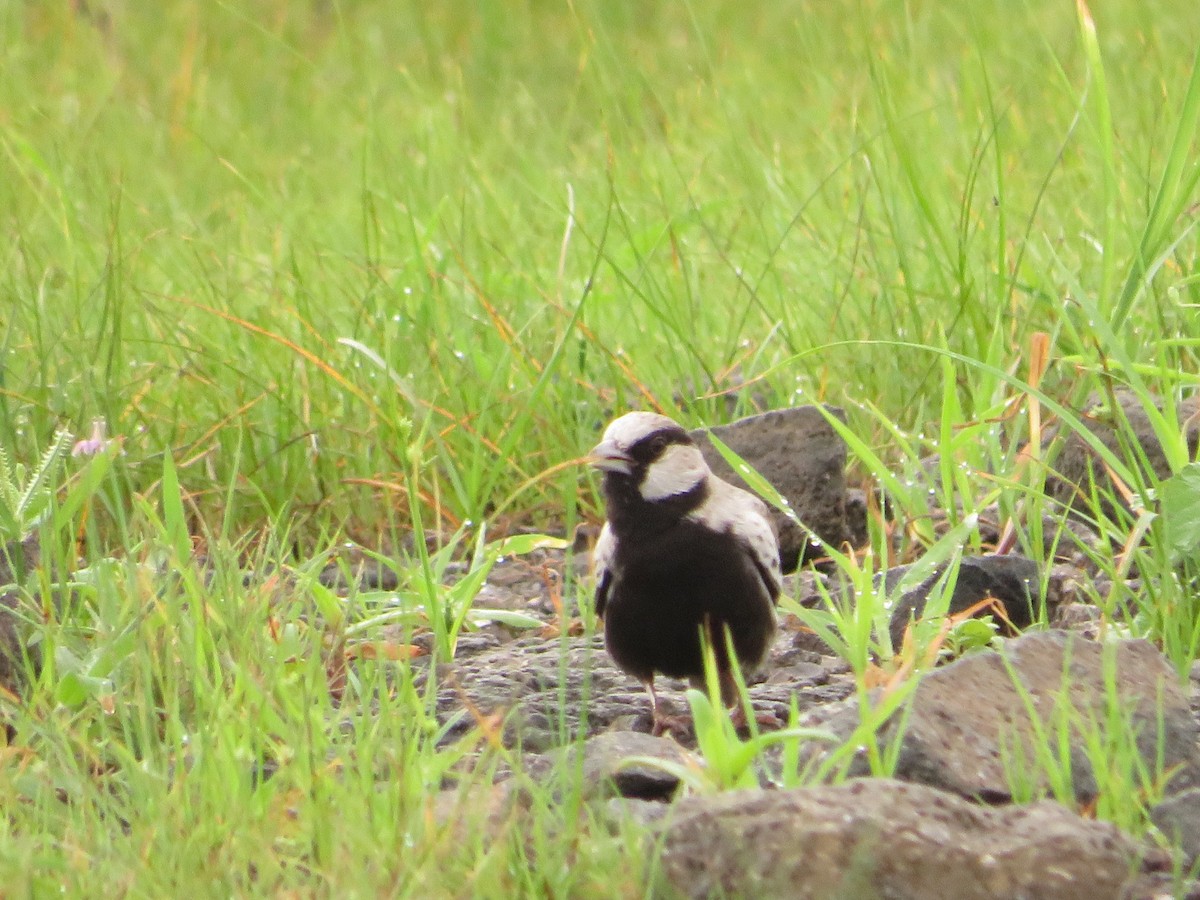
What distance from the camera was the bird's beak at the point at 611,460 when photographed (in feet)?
11.8

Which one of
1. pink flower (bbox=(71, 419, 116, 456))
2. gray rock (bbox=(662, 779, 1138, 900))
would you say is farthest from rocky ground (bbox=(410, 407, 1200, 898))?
pink flower (bbox=(71, 419, 116, 456))

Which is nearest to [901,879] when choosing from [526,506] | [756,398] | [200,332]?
[526,506]

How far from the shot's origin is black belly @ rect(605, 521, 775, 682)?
341 centimetres

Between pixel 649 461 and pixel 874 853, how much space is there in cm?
159

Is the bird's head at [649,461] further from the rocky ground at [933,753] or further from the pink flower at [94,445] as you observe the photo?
the pink flower at [94,445]

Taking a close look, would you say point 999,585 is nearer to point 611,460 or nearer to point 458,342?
point 611,460

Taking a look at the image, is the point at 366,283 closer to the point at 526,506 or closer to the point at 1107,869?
the point at 526,506

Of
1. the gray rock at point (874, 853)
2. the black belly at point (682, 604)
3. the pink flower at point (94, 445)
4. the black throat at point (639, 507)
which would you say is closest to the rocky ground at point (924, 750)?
the gray rock at point (874, 853)

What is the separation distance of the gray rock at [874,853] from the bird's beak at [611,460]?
1462 millimetres

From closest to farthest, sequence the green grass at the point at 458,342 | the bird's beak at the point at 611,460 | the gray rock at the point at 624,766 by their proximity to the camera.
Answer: the green grass at the point at 458,342
the gray rock at the point at 624,766
the bird's beak at the point at 611,460

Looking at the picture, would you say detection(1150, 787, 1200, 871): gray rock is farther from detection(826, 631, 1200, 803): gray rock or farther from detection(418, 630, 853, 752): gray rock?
detection(418, 630, 853, 752): gray rock

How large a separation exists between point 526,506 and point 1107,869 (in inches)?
103

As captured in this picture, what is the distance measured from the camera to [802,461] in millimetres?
4152

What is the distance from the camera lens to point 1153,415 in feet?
10.4
